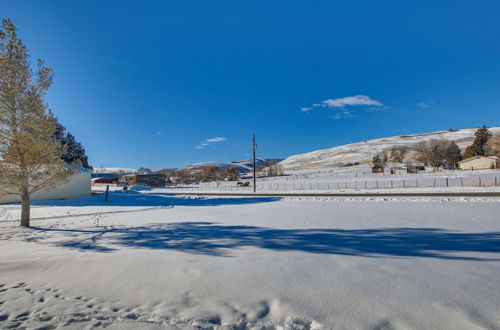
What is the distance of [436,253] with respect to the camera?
514cm

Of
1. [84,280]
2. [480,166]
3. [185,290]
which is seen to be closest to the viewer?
[185,290]

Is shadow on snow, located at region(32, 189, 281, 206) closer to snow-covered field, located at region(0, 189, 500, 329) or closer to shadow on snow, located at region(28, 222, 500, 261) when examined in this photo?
shadow on snow, located at region(28, 222, 500, 261)

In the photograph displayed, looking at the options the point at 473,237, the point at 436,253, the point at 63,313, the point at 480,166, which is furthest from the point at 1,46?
the point at 480,166

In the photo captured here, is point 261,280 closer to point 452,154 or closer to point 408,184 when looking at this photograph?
point 408,184

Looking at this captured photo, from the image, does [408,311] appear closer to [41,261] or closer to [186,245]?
[186,245]

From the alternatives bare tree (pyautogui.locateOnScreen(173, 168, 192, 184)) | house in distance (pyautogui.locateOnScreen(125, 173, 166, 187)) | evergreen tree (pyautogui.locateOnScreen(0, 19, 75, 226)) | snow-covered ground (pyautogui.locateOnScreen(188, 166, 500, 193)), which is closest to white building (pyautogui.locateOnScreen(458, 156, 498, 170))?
snow-covered ground (pyautogui.locateOnScreen(188, 166, 500, 193))

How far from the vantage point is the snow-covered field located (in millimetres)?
3016

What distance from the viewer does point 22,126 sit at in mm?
10016

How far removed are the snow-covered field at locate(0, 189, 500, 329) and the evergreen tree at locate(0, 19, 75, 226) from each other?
11.9 feet

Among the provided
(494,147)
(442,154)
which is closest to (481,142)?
(442,154)

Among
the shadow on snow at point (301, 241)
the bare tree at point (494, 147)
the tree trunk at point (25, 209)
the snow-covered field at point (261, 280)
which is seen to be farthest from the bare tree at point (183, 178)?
the bare tree at point (494, 147)

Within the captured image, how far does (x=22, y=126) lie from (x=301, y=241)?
39.5 feet

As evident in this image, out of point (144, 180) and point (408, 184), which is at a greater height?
point (144, 180)

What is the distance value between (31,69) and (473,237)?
17.0m
